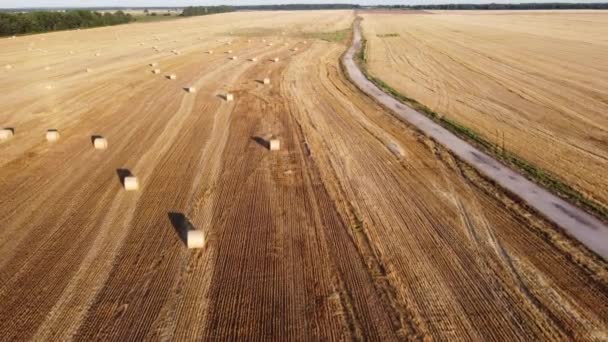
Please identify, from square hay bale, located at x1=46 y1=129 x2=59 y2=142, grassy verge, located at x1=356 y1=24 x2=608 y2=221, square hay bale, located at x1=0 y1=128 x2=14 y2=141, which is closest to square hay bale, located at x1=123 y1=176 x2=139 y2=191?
square hay bale, located at x1=46 y1=129 x2=59 y2=142

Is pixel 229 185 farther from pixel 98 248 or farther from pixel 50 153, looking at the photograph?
pixel 50 153

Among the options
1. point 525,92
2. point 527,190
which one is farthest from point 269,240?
point 525,92

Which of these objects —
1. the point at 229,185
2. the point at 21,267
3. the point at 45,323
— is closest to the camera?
the point at 45,323

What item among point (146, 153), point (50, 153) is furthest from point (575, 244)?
point (50, 153)

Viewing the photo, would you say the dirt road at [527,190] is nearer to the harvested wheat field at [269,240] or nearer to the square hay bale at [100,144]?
the harvested wheat field at [269,240]

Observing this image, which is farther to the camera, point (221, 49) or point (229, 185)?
point (221, 49)

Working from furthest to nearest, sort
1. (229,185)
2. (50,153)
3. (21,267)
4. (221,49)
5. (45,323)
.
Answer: (221,49)
(50,153)
(229,185)
(21,267)
(45,323)

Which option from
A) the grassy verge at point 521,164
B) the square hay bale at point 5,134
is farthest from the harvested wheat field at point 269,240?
the grassy verge at point 521,164

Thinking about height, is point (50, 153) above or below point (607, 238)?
above
